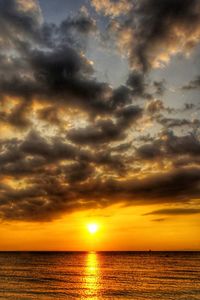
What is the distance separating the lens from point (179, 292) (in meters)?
59.8

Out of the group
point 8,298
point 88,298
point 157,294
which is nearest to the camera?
point 8,298

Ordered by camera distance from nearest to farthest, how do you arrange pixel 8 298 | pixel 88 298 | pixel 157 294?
pixel 8 298 < pixel 88 298 < pixel 157 294

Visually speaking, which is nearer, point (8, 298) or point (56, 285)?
point (8, 298)

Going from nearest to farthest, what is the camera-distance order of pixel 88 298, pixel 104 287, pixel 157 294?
pixel 88 298 → pixel 157 294 → pixel 104 287

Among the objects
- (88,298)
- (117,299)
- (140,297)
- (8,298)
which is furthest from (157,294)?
(8,298)

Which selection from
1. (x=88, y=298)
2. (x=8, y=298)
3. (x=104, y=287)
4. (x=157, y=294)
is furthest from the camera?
(x=104, y=287)

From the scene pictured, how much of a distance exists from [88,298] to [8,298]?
12750mm

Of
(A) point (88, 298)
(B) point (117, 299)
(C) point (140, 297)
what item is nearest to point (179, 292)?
(C) point (140, 297)

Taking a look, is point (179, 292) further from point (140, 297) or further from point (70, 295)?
point (70, 295)

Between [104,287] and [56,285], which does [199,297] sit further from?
[56,285]

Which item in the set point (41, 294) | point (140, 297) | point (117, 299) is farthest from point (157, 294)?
point (41, 294)

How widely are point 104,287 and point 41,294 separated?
15320 mm

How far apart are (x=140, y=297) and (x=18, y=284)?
2761 centimetres

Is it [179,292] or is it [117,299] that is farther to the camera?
[179,292]
